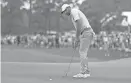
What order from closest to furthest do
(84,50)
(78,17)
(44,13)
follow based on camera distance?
(78,17), (84,50), (44,13)

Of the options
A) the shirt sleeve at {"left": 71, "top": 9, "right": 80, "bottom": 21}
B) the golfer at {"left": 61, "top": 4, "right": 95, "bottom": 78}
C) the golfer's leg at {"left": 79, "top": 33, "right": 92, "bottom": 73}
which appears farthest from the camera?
the golfer's leg at {"left": 79, "top": 33, "right": 92, "bottom": 73}

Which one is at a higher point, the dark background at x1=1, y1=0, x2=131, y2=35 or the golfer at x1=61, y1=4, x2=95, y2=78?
the dark background at x1=1, y1=0, x2=131, y2=35

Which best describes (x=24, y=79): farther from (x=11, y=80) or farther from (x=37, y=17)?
(x=37, y=17)

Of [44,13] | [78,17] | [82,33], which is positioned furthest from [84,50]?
[44,13]

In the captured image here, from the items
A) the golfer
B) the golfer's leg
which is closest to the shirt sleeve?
the golfer

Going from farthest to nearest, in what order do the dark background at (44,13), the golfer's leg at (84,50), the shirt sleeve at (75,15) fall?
the dark background at (44,13) < the golfer's leg at (84,50) < the shirt sleeve at (75,15)

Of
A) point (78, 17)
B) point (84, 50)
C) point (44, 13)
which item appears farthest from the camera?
point (44, 13)

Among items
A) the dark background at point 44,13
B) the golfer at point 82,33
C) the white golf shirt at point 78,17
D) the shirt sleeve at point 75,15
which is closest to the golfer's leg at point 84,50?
the golfer at point 82,33

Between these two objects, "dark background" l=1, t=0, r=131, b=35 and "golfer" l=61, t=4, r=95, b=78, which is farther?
"dark background" l=1, t=0, r=131, b=35

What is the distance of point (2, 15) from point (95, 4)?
38345mm

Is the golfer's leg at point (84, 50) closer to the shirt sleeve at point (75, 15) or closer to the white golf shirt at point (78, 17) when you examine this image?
the white golf shirt at point (78, 17)

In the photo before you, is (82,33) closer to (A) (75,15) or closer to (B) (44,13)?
(A) (75,15)

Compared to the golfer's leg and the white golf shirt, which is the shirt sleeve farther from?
the golfer's leg

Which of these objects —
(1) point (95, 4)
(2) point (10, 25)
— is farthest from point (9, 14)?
(1) point (95, 4)
